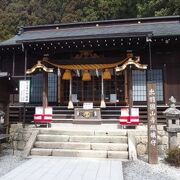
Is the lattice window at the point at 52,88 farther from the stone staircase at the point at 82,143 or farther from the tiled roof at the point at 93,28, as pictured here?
the stone staircase at the point at 82,143

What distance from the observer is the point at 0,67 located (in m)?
17.0

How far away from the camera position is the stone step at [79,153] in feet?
31.9

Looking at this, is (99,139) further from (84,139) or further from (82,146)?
(82,146)

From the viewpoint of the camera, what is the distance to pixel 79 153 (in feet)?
32.7

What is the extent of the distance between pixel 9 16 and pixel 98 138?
1428 inches

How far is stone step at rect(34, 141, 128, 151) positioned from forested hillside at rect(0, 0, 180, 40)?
90.8 ft

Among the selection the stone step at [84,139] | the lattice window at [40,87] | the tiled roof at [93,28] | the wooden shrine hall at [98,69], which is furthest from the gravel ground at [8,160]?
the tiled roof at [93,28]

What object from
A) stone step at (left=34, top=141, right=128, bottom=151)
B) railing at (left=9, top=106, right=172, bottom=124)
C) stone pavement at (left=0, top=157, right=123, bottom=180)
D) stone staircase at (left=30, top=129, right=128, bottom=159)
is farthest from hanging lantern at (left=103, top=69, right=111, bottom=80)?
stone pavement at (left=0, top=157, right=123, bottom=180)

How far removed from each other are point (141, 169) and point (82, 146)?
2.75 metres

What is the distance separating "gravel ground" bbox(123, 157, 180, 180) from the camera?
7652 mm

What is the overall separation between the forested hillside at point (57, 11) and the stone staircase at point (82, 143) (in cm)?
2694

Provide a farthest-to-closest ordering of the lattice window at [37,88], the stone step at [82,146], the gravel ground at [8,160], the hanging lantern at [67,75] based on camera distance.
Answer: the lattice window at [37,88] → the hanging lantern at [67,75] → the stone step at [82,146] → the gravel ground at [8,160]

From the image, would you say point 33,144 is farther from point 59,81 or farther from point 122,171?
point 59,81

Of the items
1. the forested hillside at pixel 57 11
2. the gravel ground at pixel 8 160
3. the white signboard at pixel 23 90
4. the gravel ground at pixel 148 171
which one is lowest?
the gravel ground at pixel 148 171
